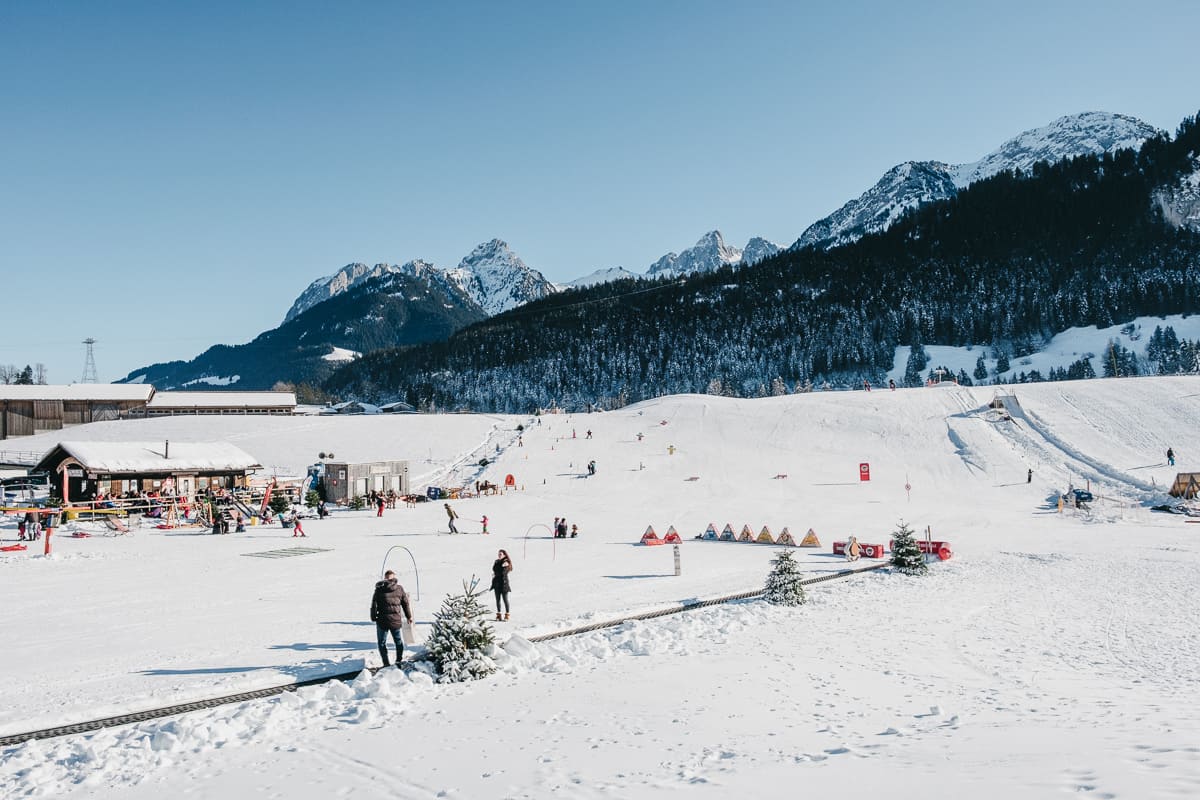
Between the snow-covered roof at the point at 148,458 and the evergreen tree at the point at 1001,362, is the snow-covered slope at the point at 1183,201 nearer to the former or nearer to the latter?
the evergreen tree at the point at 1001,362

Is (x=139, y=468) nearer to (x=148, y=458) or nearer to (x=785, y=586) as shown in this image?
(x=148, y=458)

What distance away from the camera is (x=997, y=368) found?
5615 inches

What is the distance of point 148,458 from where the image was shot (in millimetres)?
44250

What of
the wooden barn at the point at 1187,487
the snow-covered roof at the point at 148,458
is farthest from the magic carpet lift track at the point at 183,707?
the wooden barn at the point at 1187,487

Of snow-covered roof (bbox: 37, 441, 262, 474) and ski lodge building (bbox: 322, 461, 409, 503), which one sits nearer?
snow-covered roof (bbox: 37, 441, 262, 474)

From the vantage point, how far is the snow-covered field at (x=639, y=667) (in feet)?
26.3

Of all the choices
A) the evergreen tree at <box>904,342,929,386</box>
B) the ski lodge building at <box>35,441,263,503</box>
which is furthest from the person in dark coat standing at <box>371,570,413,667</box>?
the evergreen tree at <box>904,342,929,386</box>

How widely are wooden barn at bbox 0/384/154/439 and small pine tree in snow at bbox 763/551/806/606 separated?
8867 cm

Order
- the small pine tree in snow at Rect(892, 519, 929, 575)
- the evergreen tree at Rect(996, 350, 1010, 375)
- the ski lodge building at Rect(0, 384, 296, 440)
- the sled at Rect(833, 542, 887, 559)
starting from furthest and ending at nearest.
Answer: the evergreen tree at Rect(996, 350, 1010, 375) → the ski lodge building at Rect(0, 384, 296, 440) → the sled at Rect(833, 542, 887, 559) → the small pine tree in snow at Rect(892, 519, 929, 575)

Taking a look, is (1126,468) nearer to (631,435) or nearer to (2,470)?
(631,435)

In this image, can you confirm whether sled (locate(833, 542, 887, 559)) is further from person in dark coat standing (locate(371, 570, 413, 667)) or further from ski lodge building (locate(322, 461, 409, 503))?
ski lodge building (locate(322, 461, 409, 503))

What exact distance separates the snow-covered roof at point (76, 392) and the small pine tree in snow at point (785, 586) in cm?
8836

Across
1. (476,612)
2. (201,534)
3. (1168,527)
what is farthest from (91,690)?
(1168,527)

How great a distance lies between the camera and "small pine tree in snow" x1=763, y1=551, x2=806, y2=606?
18.8m
